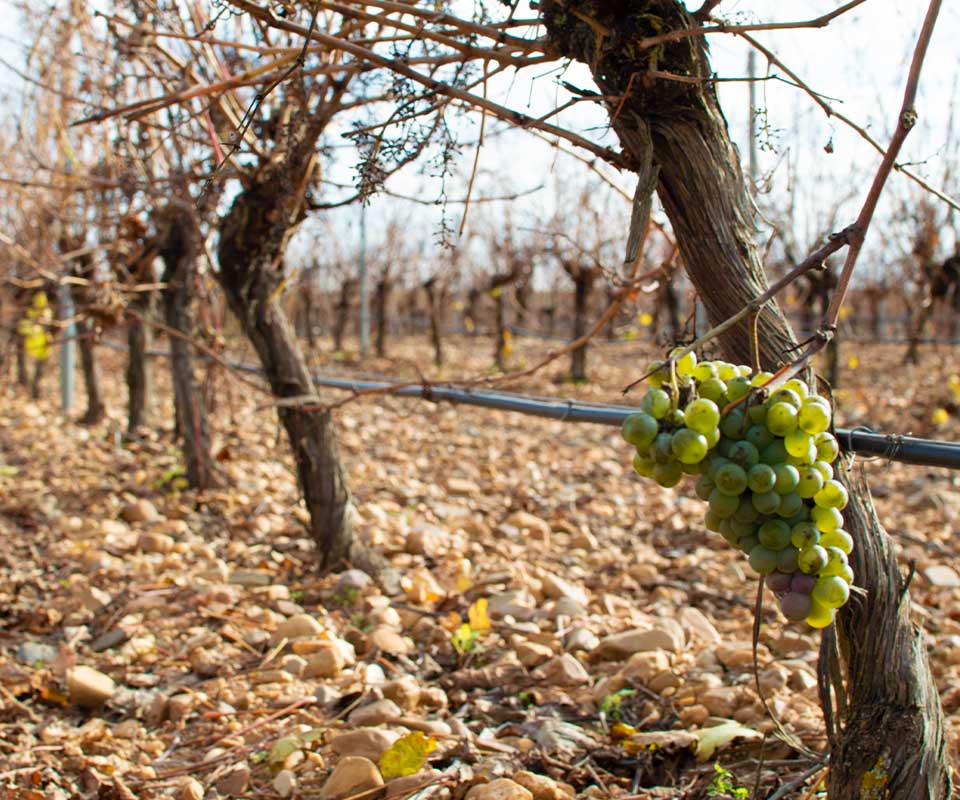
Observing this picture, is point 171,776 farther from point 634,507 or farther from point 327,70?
point 634,507

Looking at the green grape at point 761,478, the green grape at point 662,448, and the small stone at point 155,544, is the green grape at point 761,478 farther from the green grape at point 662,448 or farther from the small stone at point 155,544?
the small stone at point 155,544

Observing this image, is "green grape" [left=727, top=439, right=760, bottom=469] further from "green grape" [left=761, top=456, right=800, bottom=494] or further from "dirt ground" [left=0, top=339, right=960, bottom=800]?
"dirt ground" [left=0, top=339, right=960, bottom=800]

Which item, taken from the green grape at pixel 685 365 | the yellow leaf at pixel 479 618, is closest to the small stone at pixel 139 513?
the yellow leaf at pixel 479 618

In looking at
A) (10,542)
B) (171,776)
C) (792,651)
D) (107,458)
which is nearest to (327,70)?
(171,776)

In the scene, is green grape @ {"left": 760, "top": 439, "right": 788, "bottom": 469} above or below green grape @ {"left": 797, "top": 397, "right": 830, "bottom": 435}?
below

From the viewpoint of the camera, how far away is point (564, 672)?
8.41ft

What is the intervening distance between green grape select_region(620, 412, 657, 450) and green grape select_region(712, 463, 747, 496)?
108 millimetres

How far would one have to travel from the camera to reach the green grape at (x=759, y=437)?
122 cm

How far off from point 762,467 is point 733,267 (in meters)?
0.57

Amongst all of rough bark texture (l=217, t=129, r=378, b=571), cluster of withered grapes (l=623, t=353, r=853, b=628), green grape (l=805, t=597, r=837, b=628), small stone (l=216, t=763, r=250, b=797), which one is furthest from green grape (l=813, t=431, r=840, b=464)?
rough bark texture (l=217, t=129, r=378, b=571)

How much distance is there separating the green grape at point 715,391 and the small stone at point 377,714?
143cm

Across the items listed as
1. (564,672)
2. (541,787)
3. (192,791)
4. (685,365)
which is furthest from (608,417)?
(192,791)

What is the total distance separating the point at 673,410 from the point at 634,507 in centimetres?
387

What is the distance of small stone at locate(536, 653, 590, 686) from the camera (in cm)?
254
